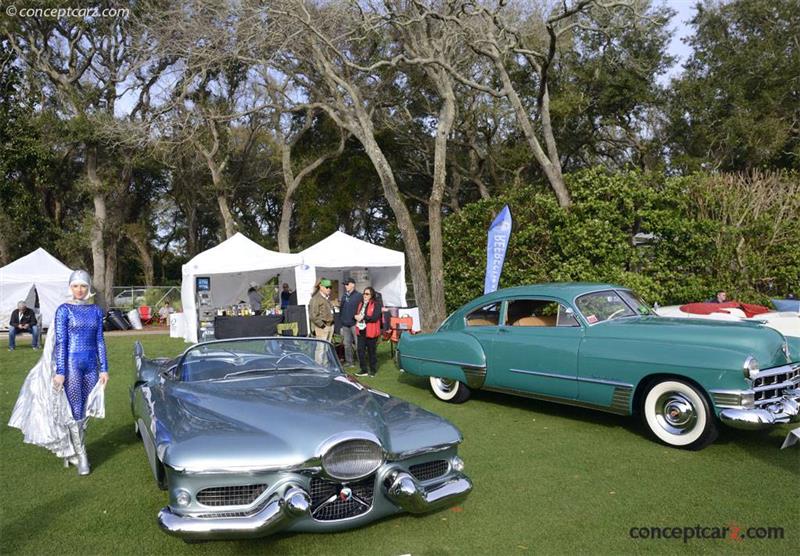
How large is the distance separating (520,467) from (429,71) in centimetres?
1336

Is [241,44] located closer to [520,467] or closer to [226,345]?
[226,345]

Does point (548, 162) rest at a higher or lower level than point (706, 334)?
higher

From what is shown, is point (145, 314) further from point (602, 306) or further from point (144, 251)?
point (602, 306)

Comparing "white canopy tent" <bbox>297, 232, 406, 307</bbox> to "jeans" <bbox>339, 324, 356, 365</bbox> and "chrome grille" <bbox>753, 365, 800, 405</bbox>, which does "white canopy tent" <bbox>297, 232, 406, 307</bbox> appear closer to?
"jeans" <bbox>339, 324, 356, 365</bbox>

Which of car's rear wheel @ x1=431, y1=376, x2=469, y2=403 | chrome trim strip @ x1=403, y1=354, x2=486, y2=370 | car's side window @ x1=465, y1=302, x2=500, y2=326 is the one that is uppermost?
car's side window @ x1=465, y1=302, x2=500, y2=326

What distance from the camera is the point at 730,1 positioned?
24938mm

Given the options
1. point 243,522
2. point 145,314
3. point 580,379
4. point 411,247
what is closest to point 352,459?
point 243,522

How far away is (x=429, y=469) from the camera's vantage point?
4066mm

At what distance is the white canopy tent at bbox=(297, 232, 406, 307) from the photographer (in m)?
16.0

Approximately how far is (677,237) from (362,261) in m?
8.08

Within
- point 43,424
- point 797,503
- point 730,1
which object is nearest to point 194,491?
point 43,424

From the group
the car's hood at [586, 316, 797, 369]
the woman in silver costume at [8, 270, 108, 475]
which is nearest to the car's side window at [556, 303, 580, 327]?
the car's hood at [586, 316, 797, 369]

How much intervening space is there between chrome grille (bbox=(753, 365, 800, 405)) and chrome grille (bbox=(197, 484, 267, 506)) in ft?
14.5

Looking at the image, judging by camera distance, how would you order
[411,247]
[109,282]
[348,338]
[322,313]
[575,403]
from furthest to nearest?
[109,282], [411,247], [348,338], [322,313], [575,403]
